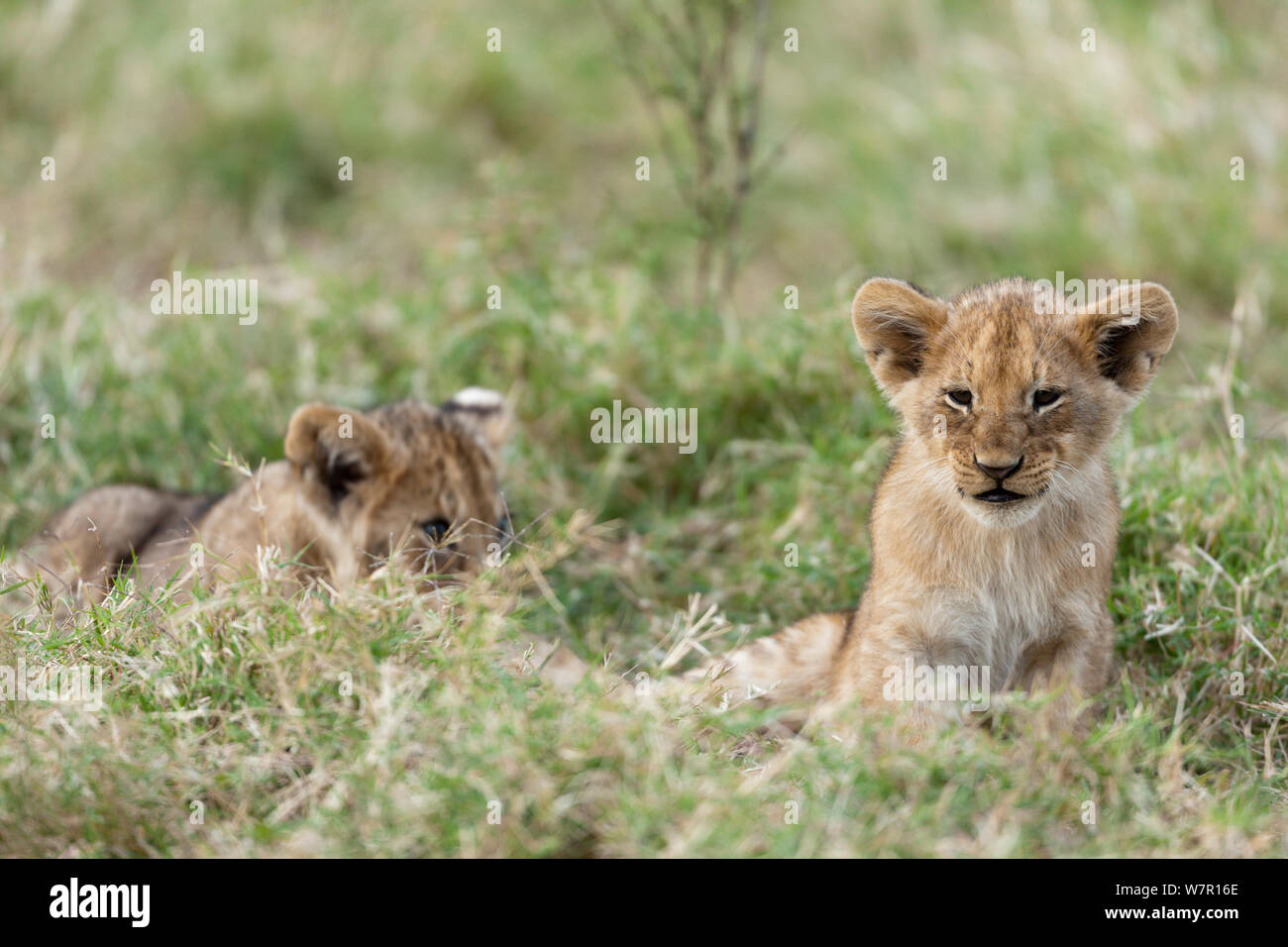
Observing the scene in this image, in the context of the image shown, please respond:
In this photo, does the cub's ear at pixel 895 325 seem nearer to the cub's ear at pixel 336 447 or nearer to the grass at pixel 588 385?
the grass at pixel 588 385

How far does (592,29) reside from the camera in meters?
14.7

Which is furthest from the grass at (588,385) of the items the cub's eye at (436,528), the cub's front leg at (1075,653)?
the cub's eye at (436,528)

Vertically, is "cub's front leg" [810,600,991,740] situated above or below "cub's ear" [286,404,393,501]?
below

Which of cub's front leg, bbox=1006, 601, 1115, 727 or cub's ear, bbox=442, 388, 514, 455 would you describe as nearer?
cub's front leg, bbox=1006, 601, 1115, 727

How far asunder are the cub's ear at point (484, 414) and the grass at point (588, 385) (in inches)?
23.3

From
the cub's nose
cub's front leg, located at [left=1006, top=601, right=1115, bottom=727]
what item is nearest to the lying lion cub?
the cub's nose

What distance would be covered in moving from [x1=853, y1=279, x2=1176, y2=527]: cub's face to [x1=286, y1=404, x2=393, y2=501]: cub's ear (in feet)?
7.24

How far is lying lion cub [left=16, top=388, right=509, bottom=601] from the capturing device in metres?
6.39

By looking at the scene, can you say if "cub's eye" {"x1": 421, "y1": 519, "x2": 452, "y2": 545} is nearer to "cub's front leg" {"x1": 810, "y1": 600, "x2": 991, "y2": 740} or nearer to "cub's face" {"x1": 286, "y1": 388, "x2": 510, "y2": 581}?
"cub's face" {"x1": 286, "y1": 388, "x2": 510, "y2": 581}

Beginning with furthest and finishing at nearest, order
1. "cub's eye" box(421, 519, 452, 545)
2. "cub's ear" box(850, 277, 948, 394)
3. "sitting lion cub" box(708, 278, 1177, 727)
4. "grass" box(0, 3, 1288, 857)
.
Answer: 1. "cub's eye" box(421, 519, 452, 545)
2. "cub's ear" box(850, 277, 948, 394)
3. "sitting lion cub" box(708, 278, 1177, 727)
4. "grass" box(0, 3, 1288, 857)

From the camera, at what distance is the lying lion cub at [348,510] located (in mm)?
6387

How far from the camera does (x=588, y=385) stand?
28.3 feet

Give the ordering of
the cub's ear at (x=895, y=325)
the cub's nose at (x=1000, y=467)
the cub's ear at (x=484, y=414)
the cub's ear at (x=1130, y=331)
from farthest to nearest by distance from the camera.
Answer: the cub's ear at (x=484, y=414) → the cub's ear at (x=895, y=325) → the cub's ear at (x=1130, y=331) → the cub's nose at (x=1000, y=467)
